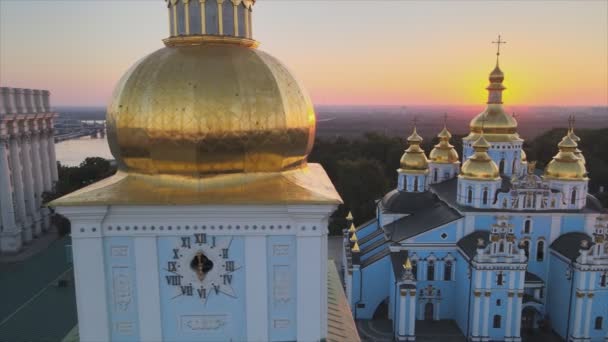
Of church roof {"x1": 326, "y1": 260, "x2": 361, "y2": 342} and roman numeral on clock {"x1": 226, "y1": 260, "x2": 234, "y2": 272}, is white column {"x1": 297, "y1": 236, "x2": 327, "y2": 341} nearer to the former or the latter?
roman numeral on clock {"x1": 226, "y1": 260, "x2": 234, "y2": 272}

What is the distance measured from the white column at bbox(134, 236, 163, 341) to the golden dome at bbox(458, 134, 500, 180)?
1904cm

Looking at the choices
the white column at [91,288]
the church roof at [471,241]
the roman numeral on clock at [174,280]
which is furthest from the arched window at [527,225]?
the white column at [91,288]

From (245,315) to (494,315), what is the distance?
55.3ft

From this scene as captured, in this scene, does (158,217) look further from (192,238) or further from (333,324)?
(333,324)

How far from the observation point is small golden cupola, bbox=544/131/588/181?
74.8 feet

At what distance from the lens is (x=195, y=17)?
6688mm

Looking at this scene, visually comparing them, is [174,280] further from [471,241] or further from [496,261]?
[471,241]

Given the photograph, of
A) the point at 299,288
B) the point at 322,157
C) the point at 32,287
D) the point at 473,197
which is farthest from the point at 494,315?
the point at 322,157

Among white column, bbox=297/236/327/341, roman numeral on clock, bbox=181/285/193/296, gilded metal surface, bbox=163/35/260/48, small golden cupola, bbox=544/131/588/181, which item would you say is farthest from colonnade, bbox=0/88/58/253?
small golden cupola, bbox=544/131/588/181

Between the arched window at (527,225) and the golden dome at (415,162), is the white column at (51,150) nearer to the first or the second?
the golden dome at (415,162)

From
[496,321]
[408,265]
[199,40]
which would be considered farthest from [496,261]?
[199,40]

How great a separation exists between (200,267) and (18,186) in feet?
98.7

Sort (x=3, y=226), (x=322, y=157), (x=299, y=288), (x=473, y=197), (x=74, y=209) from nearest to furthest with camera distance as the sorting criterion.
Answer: (x=74, y=209)
(x=299, y=288)
(x=473, y=197)
(x=3, y=226)
(x=322, y=157)

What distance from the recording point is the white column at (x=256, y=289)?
21.4 feet
